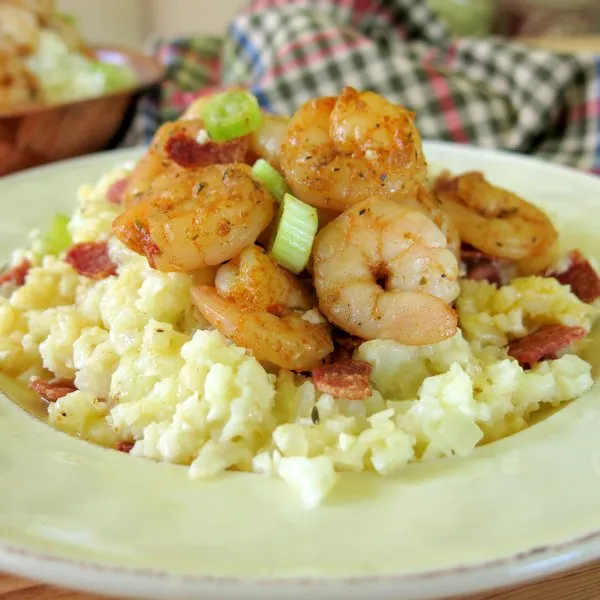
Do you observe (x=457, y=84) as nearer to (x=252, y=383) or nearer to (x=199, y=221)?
(x=199, y=221)

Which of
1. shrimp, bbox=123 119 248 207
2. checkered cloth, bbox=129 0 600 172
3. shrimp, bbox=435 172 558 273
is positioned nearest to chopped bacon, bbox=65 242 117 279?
shrimp, bbox=123 119 248 207

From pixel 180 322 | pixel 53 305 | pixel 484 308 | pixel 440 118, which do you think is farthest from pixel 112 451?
pixel 440 118

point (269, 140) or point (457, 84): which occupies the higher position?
point (269, 140)

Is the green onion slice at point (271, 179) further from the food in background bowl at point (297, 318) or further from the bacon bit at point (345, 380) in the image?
the bacon bit at point (345, 380)

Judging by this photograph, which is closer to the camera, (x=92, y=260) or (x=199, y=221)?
(x=199, y=221)

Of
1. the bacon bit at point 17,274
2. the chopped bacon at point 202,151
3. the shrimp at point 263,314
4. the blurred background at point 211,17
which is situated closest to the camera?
the shrimp at point 263,314

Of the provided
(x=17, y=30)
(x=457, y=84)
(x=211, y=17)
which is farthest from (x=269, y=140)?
(x=211, y=17)

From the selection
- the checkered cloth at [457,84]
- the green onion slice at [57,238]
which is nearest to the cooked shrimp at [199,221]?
the green onion slice at [57,238]

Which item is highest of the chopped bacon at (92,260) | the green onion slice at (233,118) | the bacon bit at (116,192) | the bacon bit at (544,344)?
the green onion slice at (233,118)
